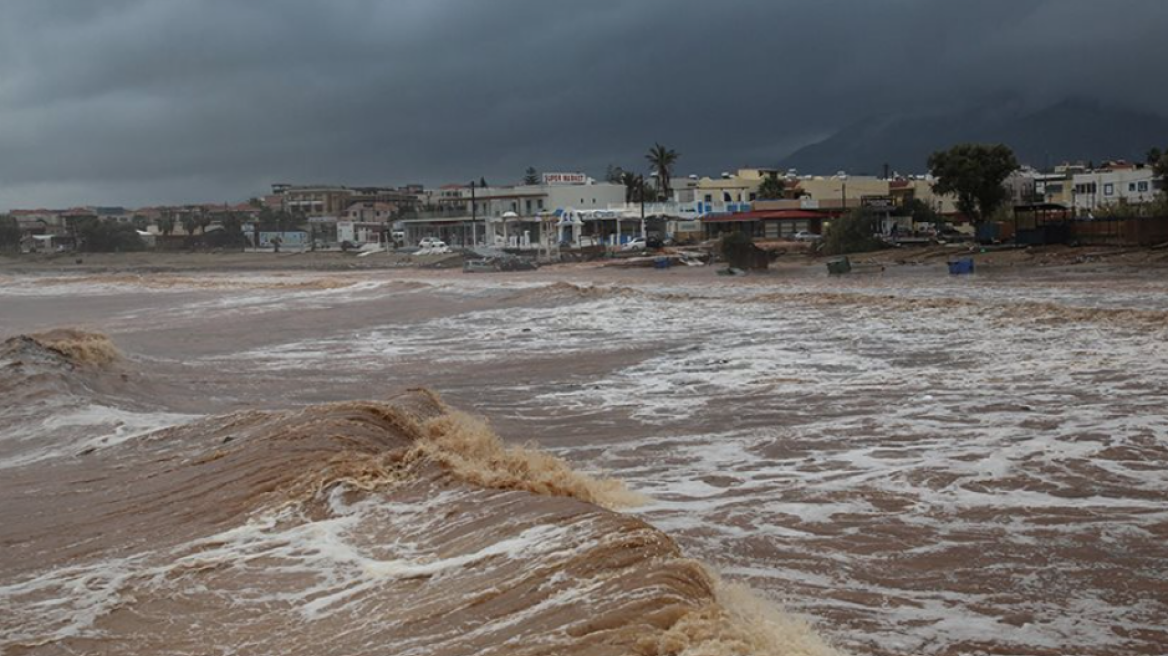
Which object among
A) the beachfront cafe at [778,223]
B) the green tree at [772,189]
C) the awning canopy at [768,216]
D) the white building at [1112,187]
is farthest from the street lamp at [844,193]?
the white building at [1112,187]

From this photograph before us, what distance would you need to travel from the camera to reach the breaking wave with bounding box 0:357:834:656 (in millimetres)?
5535

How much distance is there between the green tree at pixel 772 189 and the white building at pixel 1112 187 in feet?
72.2

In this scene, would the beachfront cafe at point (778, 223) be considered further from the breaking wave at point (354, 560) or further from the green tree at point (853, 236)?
the breaking wave at point (354, 560)

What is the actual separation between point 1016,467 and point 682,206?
8007 cm

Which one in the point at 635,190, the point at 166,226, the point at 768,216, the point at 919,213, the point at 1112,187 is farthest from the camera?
the point at 166,226

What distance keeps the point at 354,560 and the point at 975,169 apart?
63502 millimetres

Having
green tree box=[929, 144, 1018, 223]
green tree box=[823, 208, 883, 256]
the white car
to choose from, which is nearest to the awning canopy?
the white car

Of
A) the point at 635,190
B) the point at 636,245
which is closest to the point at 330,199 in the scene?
the point at 635,190

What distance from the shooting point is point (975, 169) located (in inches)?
2552

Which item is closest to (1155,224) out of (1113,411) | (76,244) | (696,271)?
(696,271)

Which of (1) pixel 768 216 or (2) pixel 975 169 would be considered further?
(1) pixel 768 216

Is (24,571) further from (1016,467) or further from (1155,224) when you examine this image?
(1155,224)

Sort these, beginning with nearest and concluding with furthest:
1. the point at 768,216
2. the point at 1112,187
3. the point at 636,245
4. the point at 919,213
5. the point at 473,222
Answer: the point at 636,245
the point at 1112,187
the point at 768,216
the point at 919,213
the point at 473,222

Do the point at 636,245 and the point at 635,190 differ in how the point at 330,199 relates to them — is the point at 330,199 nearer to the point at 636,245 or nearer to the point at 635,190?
the point at 635,190
